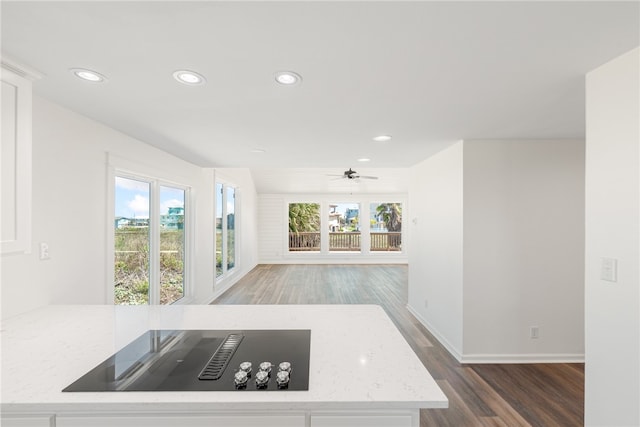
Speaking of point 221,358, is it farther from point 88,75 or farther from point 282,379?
point 88,75

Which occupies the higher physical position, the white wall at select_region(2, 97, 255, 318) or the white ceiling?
the white ceiling

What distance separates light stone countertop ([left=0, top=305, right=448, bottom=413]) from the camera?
967mm

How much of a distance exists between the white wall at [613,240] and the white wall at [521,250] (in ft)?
4.81

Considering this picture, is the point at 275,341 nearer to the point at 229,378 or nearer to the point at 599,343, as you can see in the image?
the point at 229,378

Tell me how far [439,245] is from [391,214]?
6165mm

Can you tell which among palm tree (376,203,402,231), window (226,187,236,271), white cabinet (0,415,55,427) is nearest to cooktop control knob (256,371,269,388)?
white cabinet (0,415,55,427)

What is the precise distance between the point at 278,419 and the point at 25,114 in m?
1.74

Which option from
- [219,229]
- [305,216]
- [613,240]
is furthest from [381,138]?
[305,216]

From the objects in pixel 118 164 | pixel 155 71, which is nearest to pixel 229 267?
pixel 118 164

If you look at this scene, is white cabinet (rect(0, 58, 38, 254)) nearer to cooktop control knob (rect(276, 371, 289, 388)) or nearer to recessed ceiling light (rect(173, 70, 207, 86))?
recessed ceiling light (rect(173, 70, 207, 86))

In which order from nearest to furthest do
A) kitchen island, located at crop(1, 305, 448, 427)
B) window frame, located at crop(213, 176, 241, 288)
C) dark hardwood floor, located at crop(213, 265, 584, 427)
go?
kitchen island, located at crop(1, 305, 448, 427), dark hardwood floor, located at crop(213, 265, 584, 427), window frame, located at crop(213, 176, 241, 288)

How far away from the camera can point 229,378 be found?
1.10 metres

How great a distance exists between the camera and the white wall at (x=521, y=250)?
126 inches

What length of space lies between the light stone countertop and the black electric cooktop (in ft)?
0.13
